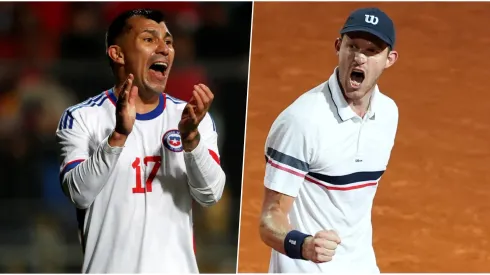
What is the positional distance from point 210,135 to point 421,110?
107 cm

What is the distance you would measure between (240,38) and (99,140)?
84cm

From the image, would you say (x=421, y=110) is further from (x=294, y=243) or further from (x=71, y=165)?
(x=71, y=165)

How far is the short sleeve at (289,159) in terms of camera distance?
310cm

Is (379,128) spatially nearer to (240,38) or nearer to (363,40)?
(363,40)

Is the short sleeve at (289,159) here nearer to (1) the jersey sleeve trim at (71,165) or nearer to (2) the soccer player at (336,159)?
(2) the soccer player at (336,159)

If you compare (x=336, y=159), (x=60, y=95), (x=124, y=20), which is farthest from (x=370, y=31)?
(x=60, y=95)

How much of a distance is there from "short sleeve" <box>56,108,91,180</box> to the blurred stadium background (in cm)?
31

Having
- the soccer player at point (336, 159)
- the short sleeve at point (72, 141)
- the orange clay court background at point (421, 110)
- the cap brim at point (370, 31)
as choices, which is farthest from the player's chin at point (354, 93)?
the short sleeve at point (72, 141)

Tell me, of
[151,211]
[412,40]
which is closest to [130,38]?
[151,211]

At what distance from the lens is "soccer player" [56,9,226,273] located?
3.33 m

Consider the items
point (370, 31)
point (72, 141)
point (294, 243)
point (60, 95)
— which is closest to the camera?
point (294, 243)

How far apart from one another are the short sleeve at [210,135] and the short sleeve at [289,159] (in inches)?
11.5

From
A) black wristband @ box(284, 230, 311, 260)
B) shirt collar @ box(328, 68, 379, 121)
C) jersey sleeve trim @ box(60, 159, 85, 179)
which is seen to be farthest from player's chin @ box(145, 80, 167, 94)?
black wristband @ box(284, 230, 311, 260)

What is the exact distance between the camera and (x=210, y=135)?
3.40 meters
